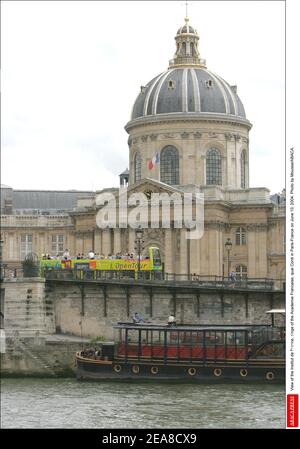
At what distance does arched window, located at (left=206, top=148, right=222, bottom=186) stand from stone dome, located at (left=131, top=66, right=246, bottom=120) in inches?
152

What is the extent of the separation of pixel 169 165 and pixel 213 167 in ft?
13.4

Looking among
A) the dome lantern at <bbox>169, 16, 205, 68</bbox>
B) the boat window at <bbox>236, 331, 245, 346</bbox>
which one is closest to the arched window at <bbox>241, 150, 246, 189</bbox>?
the dome lantern at <bbox>169, 16, 205, 68</bbox>

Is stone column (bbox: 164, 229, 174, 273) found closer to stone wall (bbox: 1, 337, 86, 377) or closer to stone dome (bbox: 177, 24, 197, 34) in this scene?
stone dome (bbox: 177, 24, 197, 34)

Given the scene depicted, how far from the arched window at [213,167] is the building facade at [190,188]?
92 mm

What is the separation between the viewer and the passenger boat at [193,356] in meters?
43.1

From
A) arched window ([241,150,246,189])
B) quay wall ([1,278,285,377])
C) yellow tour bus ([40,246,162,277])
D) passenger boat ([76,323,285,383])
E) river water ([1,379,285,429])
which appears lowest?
river water ([1,379,285,429])

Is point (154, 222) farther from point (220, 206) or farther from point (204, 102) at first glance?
point (204, 102)

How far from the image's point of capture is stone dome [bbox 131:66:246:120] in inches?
3236

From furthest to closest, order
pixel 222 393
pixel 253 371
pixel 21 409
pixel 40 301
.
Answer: pixel 40 301
pixel 253 371
pixel 222 393
pixel 21 409

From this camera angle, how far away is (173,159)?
84188 mm

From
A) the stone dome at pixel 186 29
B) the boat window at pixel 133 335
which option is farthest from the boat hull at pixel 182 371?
Answer: the stone dome at pixel 186 29
